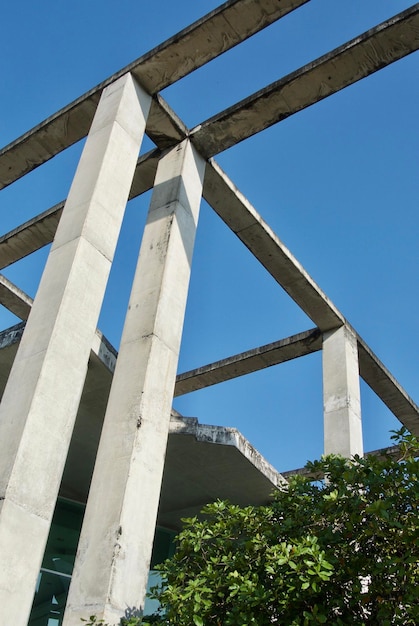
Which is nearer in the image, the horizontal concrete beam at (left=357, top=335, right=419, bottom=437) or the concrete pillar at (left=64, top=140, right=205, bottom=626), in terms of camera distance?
the concrete pillar at (left=64, top=140, right=205, bottom=626)

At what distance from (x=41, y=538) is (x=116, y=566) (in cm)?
88

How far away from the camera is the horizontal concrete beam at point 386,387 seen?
14898mm

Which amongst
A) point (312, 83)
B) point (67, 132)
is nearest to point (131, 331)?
point (67, 132)

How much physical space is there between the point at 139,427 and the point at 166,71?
511 centimetres

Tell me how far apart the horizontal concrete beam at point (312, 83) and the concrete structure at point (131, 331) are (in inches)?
0.8

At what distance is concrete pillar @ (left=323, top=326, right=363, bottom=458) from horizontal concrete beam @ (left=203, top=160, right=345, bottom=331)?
1.43 feet

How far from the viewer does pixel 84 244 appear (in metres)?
7.18

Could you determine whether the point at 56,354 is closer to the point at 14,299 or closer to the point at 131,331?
the point at 131,331

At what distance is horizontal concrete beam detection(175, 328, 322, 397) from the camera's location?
1454 centimetres

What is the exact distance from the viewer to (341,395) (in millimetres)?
13102

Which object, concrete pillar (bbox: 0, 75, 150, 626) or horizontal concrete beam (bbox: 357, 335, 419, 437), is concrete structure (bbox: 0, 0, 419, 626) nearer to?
concrete pillar (bbox: 0, 75, 150, 626)

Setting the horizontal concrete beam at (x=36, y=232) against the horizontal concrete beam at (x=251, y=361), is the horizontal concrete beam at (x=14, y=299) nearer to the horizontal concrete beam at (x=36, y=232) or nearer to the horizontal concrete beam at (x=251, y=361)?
the horizontal concrete beam at (x=36, y=232)

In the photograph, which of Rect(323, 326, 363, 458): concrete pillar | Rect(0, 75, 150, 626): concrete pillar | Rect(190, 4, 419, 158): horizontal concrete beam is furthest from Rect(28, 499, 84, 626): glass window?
Rect(190, 4, 419, 158): horizontal concrete beam

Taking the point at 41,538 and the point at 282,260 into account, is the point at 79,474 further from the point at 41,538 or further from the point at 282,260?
the point at 41,538
